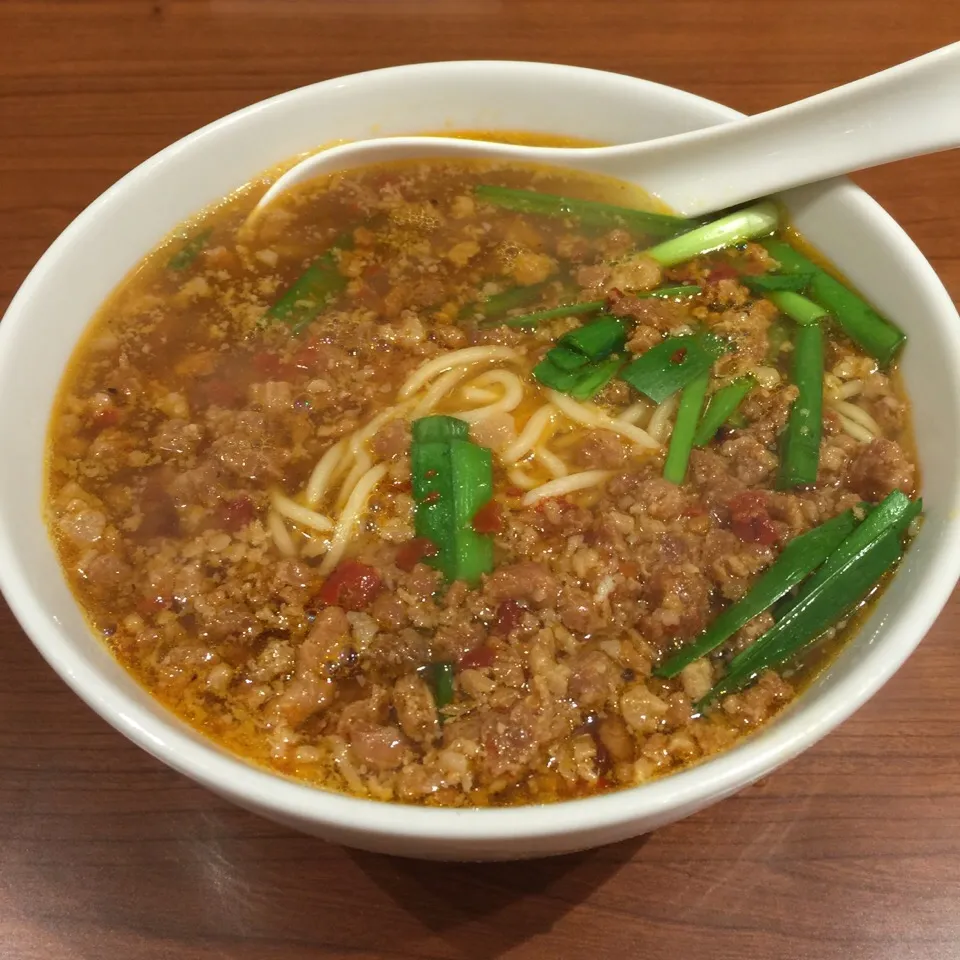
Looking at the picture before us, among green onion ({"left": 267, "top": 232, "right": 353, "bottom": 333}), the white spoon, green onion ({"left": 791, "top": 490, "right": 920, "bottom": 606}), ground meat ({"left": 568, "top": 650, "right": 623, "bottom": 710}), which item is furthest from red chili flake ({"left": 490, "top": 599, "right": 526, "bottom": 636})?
the white spoon

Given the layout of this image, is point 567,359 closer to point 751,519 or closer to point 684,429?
point 684,429

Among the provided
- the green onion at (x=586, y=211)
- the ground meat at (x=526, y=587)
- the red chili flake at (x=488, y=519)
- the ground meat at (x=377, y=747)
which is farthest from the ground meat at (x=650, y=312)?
the ground meat at (x=377, y=747)

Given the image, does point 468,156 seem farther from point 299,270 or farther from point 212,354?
point 212,354

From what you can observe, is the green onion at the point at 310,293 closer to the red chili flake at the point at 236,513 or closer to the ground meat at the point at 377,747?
the red chili flake at the point at 236,513

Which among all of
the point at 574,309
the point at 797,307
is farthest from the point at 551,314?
the point at 797,307

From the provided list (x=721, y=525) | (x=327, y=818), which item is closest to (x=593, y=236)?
(x=721, y=525)

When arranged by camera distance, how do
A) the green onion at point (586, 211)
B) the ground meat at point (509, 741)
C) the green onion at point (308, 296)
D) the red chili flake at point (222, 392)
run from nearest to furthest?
the ground meat at point (509, 741) < the red chili flake at point (222, 392) < the green onion at point (308, 296) < the green onion at point (586, 211)

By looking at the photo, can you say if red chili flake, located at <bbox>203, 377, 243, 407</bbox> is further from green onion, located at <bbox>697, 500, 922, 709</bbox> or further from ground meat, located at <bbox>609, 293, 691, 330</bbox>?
green onion, located at <bbox>697, 500, 922, 709</bbox>

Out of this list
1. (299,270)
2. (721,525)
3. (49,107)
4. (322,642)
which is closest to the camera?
(322,642)
